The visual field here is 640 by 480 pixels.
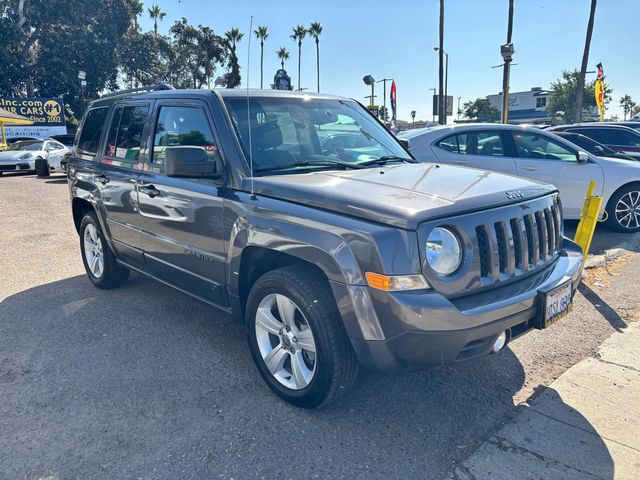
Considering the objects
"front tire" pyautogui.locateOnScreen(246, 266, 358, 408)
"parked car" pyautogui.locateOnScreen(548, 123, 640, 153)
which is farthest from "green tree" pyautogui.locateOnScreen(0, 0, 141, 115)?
"front tire" pyautogui.locateOnScreen(246, 266, 358, 408)

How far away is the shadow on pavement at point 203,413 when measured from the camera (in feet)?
8.44

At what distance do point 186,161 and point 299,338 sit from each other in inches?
51.0

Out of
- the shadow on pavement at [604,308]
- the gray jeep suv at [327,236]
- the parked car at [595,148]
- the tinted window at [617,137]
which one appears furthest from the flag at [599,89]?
the gray jeep suv at [327,236]

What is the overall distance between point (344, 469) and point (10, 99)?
34.0 metres

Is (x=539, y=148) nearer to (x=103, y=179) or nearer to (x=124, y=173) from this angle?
(x=124, y=173)

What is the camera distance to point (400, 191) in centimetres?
282

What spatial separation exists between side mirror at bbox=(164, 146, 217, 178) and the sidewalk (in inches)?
89.7

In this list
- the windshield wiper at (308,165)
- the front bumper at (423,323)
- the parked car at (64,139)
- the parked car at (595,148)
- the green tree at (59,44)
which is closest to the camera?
the front bumper at (423,323)

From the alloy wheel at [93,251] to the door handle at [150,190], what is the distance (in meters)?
1.37

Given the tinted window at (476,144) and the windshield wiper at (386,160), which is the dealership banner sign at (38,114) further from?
the windshield wiper at (386,160)

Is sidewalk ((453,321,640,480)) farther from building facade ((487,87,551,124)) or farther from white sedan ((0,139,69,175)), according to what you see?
building facade ((487,87,551,124))

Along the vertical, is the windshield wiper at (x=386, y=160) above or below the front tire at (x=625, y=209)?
above

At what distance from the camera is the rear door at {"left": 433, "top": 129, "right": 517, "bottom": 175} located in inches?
302


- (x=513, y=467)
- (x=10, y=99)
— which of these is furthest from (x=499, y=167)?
(x=10, y=99)
